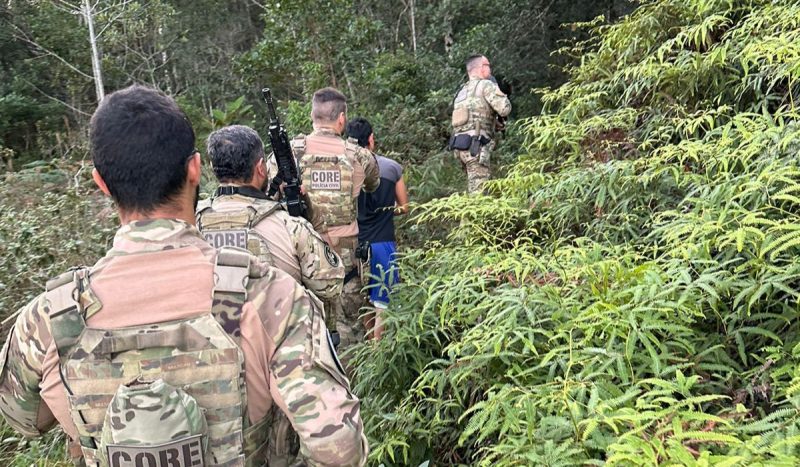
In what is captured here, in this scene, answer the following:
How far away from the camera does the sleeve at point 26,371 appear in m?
1.44

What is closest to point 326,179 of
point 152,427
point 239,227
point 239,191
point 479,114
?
point 239,191

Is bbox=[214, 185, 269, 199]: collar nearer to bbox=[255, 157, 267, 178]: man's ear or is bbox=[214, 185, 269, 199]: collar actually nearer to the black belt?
bbox=[255, 157, 267, 178]: man's ear

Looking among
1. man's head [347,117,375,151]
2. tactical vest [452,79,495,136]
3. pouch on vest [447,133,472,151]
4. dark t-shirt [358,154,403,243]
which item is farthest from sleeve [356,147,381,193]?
tactical vest [452,79,495,136]

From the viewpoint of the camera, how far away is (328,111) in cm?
405

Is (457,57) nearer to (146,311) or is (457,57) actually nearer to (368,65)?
(368,65)

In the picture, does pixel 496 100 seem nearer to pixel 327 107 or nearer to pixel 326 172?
pixel 327 107

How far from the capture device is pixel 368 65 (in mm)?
10609

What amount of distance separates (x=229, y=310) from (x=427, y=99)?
29.9 ft

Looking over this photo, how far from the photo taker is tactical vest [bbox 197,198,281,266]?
9.20 ft

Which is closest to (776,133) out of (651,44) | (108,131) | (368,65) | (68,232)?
(651,44)

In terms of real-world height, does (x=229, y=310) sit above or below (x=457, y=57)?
below

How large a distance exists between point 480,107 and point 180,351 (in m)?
5.50

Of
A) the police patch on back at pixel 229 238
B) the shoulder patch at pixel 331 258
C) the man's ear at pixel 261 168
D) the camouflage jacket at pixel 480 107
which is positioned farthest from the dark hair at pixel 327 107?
the camouflage jacket at pixel 480 107

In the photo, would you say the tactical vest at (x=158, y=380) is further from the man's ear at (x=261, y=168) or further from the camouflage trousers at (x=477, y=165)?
the camouflage trousers at (x=477, y=165)
